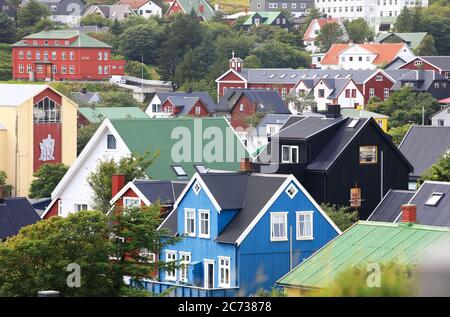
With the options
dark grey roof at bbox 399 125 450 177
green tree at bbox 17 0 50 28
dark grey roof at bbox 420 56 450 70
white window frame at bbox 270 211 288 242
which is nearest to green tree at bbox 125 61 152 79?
green tree at bbox 17 0 50 28

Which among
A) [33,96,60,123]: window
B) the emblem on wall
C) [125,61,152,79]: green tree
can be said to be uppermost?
[125,61,152,79]: green tree

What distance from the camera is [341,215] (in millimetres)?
21828

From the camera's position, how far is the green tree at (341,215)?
70.5 ft

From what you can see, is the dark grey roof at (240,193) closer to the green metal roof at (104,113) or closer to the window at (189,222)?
the window at (189,222)

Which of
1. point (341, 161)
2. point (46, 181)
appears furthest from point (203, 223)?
point (46, 181)

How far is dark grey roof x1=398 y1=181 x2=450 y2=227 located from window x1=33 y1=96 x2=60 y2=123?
24.6 m

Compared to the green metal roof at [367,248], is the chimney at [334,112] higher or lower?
higher

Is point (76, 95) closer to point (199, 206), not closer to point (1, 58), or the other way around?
point (1, 58)

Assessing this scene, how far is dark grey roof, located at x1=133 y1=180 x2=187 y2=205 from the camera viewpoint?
21656 mm

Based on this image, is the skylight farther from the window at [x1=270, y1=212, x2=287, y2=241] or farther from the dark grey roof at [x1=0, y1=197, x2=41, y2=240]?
the window at [x1=270, y1=212, x2=287, y2=241]

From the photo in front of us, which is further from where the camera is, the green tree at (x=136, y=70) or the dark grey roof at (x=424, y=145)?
the green tree at (x=136, y=70)

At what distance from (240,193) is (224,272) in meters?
1.31

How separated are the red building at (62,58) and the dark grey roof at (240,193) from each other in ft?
189

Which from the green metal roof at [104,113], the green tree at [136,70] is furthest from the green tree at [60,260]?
the green tree at [136,70]
